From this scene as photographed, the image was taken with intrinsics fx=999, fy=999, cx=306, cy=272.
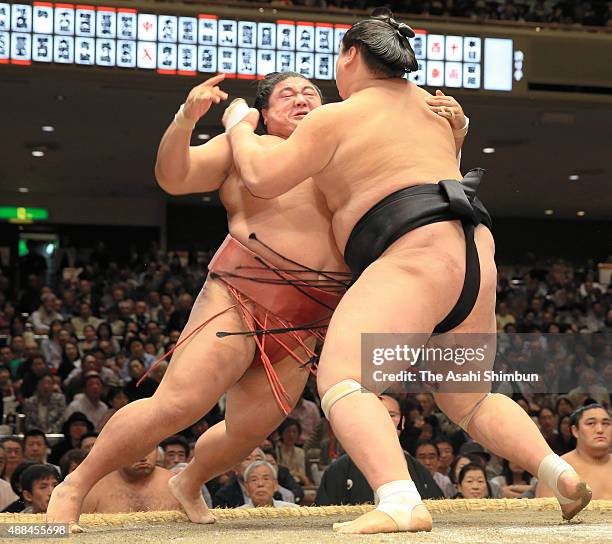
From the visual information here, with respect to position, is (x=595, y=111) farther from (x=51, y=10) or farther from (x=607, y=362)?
(x=51, y=10)

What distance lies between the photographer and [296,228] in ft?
6.72

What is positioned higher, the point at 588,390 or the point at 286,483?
the point at 588,390

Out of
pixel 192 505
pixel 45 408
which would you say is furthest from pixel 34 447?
pixel 192 505

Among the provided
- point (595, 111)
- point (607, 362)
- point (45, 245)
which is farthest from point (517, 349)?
point (45, 245)

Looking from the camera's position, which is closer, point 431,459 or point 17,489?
point 17,489

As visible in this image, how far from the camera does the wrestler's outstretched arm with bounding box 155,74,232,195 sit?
2.00m

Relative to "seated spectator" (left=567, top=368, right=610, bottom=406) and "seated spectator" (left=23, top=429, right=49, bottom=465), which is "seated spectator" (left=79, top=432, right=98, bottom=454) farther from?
"seated spectator" (left=567, top=368, right=610, bottom=406)

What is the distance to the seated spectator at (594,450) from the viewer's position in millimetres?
3336

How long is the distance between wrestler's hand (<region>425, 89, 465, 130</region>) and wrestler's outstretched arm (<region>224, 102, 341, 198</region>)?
22 centimetres

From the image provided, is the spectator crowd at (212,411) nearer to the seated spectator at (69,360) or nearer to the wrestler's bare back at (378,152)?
the seated spectator at (69,360)

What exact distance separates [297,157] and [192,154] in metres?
0.37

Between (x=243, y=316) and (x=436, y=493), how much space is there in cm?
157

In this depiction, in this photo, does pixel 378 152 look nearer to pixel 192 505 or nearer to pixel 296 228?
pixel 296 228

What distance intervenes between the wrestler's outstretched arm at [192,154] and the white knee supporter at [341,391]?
0.61 meters
